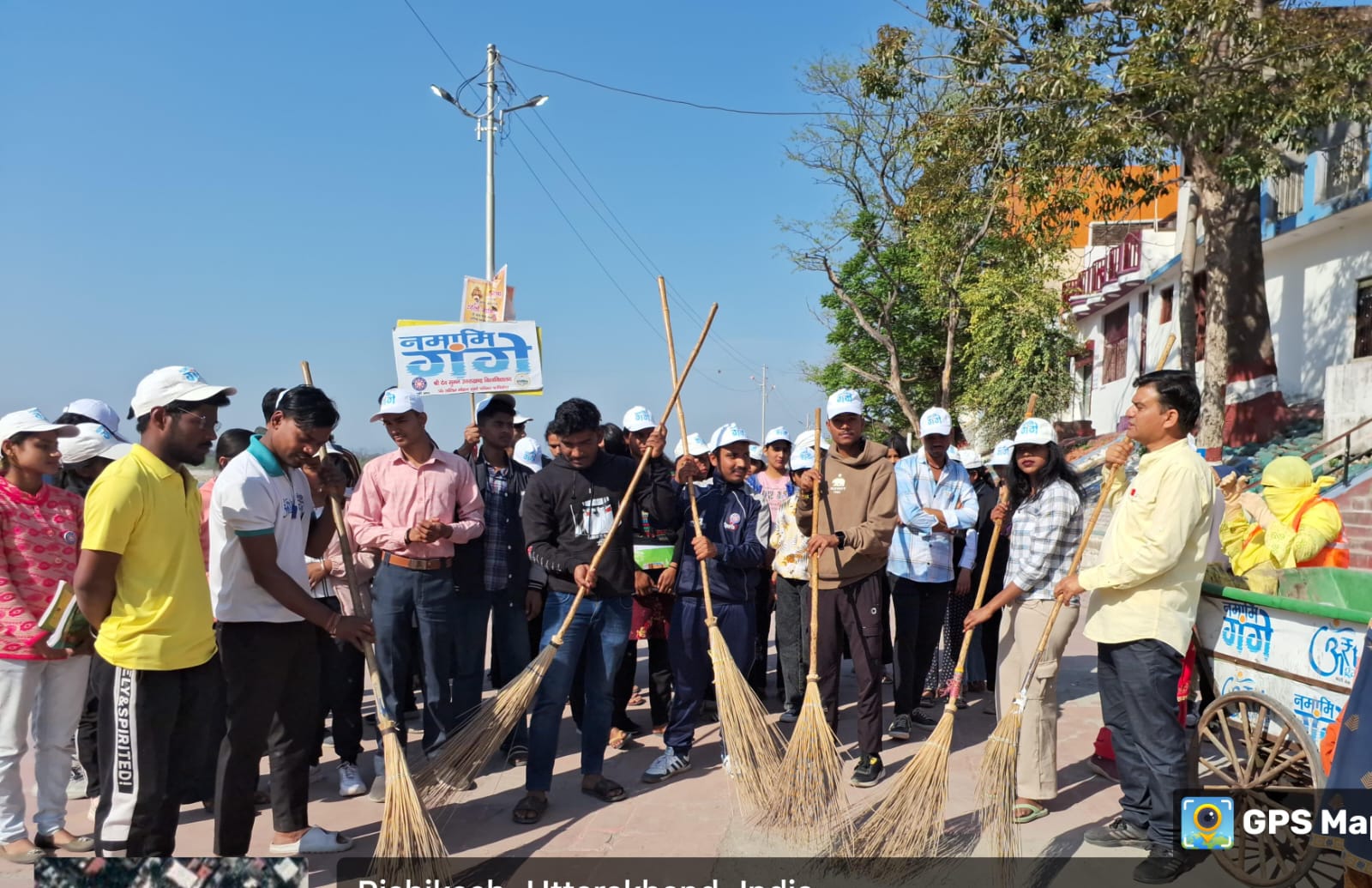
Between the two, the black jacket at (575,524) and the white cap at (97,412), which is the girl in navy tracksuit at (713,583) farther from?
the white cap at (97,412)

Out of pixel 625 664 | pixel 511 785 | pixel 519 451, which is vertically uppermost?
pixel 519 451

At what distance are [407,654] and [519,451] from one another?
2403 mm

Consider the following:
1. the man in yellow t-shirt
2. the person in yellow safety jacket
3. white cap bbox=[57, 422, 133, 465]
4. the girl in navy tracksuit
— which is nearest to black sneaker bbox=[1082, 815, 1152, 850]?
the person in yellow safety jacket

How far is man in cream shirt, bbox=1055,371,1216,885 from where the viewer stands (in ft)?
11.6

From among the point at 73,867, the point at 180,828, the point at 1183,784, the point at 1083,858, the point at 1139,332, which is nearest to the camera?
the point at 73,867

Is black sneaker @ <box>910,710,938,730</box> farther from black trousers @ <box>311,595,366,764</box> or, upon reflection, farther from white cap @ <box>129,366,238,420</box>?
white cap @ <box>129,366,238,420</box>

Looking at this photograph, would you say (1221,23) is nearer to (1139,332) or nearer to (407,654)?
(407,654)

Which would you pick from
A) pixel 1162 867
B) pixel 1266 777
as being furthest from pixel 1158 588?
pixel 1162 867

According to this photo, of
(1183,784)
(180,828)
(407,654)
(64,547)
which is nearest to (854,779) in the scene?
(1183,784)

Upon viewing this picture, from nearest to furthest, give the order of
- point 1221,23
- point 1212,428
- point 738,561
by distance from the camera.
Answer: point 738,561
point 1221,23
point 1212,428

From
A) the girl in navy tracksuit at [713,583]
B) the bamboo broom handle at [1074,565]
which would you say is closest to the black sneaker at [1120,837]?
the bamboo broom handle at [1074,565]

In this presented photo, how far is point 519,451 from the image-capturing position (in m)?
6.99

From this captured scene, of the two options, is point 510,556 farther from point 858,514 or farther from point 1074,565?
point 1074,565

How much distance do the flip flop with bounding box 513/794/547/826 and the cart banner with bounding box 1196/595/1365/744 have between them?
296 centimetres
